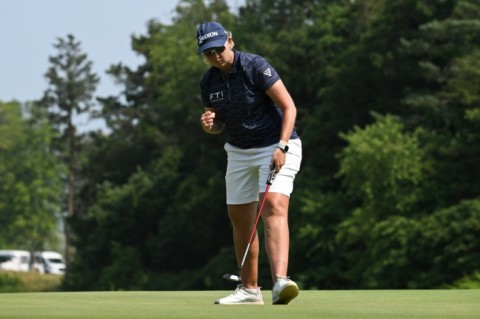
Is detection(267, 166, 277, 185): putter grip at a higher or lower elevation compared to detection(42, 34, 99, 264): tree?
lower

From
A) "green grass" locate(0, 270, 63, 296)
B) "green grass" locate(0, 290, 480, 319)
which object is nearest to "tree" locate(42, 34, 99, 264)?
"green grass" locate(0, 270, 63, 296)

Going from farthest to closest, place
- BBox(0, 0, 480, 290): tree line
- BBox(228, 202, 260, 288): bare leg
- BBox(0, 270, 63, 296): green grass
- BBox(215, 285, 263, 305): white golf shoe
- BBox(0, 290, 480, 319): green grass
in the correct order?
BBox(0, 270, 63, 296): green grass, BBox(0, 0, 480, 290): tree line, BBox(228, 202, 260, 288): bare leg, BBox(215, 285, 263, 305): white golf shoe, BBox(0, 290, 480, 319): green grass

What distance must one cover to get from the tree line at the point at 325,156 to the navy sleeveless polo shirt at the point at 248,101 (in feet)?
86.0

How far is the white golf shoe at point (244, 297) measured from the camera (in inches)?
350

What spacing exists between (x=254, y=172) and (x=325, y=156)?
42855 mm

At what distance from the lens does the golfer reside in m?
8.68

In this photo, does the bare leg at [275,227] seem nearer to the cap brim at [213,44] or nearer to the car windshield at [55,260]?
the cap brim at [213,44]

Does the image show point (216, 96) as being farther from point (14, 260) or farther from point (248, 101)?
point (14, 260)

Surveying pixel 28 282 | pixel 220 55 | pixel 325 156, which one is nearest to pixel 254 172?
pixel 220 55

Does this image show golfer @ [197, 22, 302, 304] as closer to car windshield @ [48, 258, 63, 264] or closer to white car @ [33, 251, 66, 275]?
white car @ [33, 251, 66, 275]

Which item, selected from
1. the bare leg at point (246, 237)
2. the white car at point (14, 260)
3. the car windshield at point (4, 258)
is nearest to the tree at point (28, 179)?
the white car at point (14, 260)

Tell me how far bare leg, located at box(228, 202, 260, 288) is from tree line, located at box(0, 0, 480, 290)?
1021 inches

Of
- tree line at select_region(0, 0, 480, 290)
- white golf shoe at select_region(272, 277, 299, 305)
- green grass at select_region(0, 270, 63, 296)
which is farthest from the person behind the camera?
green grass at select_region(0, 270, 63, 296)

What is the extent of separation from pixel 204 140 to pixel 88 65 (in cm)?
3844
